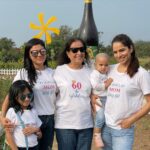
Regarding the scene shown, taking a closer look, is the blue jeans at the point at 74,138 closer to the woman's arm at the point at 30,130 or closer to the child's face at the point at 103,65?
the woman's arm at the point at 30,130

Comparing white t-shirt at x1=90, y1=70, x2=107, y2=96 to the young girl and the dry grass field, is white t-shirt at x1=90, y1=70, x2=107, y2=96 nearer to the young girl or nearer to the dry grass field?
the young girl

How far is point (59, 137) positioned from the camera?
11.9ft

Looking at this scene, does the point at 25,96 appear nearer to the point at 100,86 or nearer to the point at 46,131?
the point at 46,131

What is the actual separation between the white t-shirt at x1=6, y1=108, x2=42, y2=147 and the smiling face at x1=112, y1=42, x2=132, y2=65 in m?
0.95

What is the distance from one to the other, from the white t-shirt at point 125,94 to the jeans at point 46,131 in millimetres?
602

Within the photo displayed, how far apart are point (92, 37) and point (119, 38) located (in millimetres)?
7002

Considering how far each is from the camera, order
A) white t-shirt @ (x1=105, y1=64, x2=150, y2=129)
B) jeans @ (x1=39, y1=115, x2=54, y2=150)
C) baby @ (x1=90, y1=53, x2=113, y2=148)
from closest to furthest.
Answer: white t-shirt @ (x1=105, y1=64, x2=150, y2=129)
baby @ (x1=90, y1=53, x2=113, y2=148)
jeans @ (x1=39, y1=115, x2=54, y2=150)

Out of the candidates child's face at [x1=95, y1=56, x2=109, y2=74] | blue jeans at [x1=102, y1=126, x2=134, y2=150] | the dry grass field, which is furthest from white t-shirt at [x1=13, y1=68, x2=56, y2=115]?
the dry grass field

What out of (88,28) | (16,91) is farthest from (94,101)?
(88,28)

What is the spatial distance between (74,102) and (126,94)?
551mm

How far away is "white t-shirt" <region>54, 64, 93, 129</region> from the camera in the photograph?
3514 millimetres

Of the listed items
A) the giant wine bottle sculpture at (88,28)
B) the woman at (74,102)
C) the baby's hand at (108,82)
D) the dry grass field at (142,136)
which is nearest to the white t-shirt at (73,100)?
the woman at (74,102)

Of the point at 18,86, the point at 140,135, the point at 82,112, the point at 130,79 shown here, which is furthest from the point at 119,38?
the point at 140,135

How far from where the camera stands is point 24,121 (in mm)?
3412
